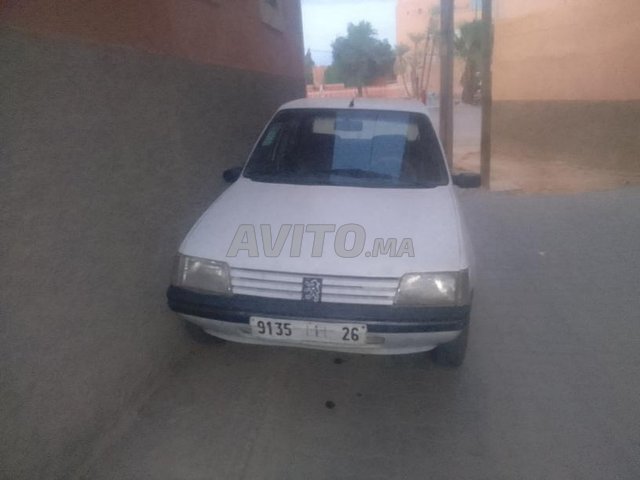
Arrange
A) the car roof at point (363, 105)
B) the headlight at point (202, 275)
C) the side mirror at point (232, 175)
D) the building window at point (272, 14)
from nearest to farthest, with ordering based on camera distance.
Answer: the headlight at point (202, 275)
the side mirror at point (232, 175)
the car roof at point (363, 105)
the building window at point (272, 14)

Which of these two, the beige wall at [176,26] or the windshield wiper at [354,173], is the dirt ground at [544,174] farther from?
the windshield wiper at [354,173]

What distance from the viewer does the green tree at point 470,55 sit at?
32.1m

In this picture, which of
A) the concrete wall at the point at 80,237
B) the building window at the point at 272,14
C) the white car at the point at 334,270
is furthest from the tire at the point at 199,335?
the building window at the point at 272,14

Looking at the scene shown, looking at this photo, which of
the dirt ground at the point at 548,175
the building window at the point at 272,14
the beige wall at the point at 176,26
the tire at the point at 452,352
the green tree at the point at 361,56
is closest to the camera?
the beige wall at the point at 176,26

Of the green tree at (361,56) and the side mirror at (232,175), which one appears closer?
the side mirror at (232,175)

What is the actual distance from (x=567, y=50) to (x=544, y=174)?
258cm

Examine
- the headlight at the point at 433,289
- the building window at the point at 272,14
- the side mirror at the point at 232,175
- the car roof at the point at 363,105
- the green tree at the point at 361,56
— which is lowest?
the headlight at the point at 433,289

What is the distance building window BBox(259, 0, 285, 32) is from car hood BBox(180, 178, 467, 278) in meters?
4.46

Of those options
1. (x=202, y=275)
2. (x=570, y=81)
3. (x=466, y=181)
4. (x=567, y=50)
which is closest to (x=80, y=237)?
(x=202, y=275)

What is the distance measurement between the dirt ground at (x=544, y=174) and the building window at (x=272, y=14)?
455 cm

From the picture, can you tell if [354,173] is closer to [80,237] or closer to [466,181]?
[466,181]

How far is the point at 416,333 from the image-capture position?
262 centimetres

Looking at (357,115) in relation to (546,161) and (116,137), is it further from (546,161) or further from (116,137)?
(546,161)

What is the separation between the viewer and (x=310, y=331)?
262 centimetres
